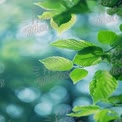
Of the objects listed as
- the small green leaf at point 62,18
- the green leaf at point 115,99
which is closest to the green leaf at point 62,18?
the small green leaf at point 62,18

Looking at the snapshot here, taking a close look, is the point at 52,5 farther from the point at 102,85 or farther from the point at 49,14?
the point at 102,85

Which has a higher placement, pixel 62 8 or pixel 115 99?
pixel 62 8

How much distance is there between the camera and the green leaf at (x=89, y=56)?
0.40m

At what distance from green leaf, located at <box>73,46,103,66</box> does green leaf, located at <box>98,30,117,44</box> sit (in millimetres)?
15

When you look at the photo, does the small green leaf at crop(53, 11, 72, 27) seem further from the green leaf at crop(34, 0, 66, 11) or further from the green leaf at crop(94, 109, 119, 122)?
the green leaf at crop(94, 109, 119, 122)

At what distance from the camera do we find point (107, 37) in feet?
1.34

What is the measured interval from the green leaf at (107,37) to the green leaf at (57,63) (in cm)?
5

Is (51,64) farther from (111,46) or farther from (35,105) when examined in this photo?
(35,105)

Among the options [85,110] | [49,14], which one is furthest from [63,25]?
[85,110]

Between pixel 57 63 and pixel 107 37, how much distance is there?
8cm

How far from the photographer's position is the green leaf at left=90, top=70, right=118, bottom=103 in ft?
1.33

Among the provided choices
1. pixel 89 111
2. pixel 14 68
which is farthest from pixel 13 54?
pixel 89 111

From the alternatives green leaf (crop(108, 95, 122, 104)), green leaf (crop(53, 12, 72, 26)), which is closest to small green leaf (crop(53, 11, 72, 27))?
green leaf (crop(53, 12, 72, 26))

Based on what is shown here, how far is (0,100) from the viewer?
6.41m
